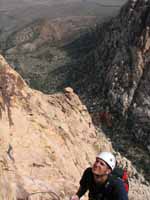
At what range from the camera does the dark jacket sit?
9430 millimetres

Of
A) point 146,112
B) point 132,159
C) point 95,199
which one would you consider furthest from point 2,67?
point 146,112

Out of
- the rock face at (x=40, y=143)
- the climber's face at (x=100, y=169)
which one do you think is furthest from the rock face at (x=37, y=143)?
the climber's face at (x=100, y=169)

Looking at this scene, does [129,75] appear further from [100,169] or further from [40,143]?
[100,169]

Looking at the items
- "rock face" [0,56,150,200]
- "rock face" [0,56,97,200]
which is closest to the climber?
"rock face" [0,56,150,200]

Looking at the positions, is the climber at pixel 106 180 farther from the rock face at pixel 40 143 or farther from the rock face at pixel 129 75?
the rock face at pixel 129 75

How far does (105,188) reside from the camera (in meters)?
9.61

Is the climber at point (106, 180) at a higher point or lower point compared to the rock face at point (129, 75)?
higher

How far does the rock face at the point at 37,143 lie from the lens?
1499cm

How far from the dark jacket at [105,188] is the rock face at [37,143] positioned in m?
2.52

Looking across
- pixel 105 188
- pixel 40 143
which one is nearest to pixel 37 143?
pixel 40 143

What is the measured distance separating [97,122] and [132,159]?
661 centimetres

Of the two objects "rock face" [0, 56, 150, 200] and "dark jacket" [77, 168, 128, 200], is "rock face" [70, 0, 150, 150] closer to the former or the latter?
"rock face" [0, 56, 150, 200]

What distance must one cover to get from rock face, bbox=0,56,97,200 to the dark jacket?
252cm

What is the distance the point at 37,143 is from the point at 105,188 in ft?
30.2
